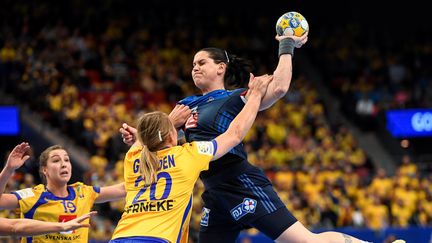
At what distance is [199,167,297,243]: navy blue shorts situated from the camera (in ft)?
20.6

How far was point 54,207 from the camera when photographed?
6.84m

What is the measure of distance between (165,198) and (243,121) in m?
0.85

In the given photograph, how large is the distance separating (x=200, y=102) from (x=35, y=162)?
9.47 m

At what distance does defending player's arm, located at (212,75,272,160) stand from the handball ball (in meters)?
0.50

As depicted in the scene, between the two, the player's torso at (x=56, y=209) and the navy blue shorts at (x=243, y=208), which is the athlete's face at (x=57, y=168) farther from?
the navy blue shorts at (x=243, y=208)

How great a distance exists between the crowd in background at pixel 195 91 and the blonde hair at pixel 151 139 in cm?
736

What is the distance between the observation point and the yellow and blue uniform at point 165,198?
537cm

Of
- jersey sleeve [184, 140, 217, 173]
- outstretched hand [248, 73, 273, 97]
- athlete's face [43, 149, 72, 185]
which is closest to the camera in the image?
jersey sleeve [184, 140, 217, 173]

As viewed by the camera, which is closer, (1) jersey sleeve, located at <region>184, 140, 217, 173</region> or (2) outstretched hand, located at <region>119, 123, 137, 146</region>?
(1) jersey sleeve, located at <region>184, 140, 217, 173</region>

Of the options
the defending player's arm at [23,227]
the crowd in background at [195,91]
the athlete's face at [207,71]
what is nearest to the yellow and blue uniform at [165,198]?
the defending player's arm at [23,227]

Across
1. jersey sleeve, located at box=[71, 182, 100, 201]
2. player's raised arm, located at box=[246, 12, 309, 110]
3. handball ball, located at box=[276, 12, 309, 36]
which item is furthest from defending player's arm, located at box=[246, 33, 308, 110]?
jersey sleeve, located at box=[71, 182, 100, 201]

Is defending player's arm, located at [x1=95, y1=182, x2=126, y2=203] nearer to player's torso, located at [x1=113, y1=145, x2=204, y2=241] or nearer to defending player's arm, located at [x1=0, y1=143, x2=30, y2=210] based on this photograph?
defending player's arm, located at [x1=0, y1=143, x2=30, y2=210]

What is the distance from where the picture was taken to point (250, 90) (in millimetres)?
6277

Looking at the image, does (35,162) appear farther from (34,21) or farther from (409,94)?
(409,94)
